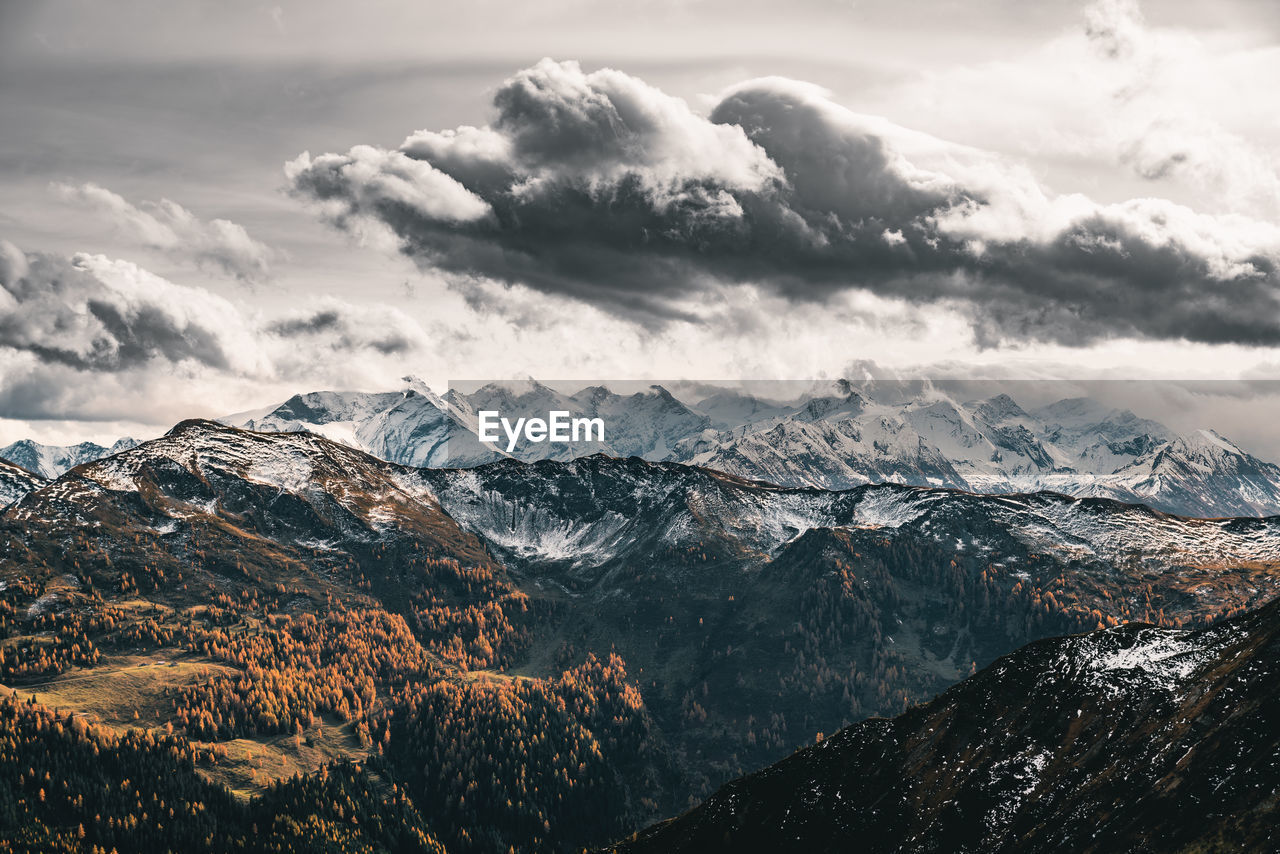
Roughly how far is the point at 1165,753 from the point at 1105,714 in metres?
23.1

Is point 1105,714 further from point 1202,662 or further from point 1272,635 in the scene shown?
point 1272,635

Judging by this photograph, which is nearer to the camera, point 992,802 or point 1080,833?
point 1080,833

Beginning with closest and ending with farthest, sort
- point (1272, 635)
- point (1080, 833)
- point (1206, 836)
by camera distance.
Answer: point (1206, 836)
point (1080, 833)
point (1272, 635)

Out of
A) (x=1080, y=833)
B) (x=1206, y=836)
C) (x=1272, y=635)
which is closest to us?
(x=1206, y=836)

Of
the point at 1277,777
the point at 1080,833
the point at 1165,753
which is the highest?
the point at 1277,777

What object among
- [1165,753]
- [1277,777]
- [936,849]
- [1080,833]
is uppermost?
[1277,777]

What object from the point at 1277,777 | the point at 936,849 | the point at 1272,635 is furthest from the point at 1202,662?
the point at 936,849

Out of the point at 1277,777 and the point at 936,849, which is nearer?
the point at 1277,777

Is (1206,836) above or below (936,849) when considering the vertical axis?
above

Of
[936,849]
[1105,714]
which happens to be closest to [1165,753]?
[1105,714]

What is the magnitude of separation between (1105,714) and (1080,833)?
38746 millimetres

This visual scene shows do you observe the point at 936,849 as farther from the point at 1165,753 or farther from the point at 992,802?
the point at 1165,753

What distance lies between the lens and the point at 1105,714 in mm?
197750

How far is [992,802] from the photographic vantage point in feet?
627
